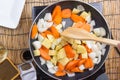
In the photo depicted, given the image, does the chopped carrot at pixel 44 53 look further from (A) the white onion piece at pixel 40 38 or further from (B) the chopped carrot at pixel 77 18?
(B) the chopped carrot at pixel 77 18

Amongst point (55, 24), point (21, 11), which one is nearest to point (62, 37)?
point (55, 24)

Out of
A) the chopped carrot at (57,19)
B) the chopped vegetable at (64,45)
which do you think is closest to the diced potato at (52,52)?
the chopped vegetable at (64,45)

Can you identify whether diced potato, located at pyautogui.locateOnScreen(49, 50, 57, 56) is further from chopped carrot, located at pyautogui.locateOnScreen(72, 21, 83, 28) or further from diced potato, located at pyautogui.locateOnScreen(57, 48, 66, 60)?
chopped carrot, located at pyautogui.locateOnScreen(72, 21, 83, 28)

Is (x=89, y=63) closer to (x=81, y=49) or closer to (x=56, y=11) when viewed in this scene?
(x=81, y=49)

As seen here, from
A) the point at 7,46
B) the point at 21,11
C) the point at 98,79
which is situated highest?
the point at 21,11

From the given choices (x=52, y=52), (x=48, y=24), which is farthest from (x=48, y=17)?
(x=52, y=52)

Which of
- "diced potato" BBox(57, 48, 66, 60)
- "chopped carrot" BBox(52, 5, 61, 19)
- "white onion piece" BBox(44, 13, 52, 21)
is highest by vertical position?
"chopped carrot" BBox(52, 5, 61, 19)

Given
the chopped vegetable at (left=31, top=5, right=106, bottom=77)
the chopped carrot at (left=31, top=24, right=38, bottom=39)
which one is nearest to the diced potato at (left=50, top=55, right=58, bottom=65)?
the chopped vegetable at (left=31, top=5, right=106, bottom=77)

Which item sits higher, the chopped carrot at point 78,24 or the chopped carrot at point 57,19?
the chopped carrot at point 57,19

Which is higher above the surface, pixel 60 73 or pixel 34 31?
pixel 34 31

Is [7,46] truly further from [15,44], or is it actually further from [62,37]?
[62,37]

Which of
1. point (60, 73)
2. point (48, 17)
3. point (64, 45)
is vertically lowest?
point (60, 73)
